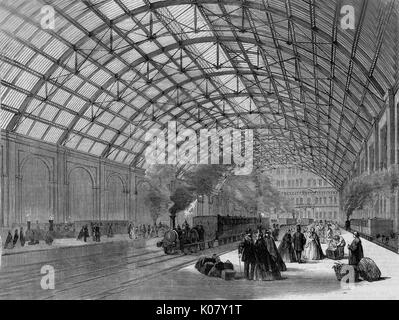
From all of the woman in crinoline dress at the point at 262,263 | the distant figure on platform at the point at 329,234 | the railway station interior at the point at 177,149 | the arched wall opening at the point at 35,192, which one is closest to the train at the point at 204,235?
the railway station interior at the point at 177,149

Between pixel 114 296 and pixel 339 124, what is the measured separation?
35.2 meters

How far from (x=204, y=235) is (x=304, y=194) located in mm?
6499

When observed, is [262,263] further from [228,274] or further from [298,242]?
[298,242]

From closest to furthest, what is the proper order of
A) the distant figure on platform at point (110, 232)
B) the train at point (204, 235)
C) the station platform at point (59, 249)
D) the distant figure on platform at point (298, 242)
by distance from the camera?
the distant figure on platform at point (298, 242), the train at point (204, 235), the station platform at point (59, 249), the distant figure on platform at point (110, 232)

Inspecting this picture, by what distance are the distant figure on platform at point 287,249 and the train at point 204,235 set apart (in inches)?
76.3

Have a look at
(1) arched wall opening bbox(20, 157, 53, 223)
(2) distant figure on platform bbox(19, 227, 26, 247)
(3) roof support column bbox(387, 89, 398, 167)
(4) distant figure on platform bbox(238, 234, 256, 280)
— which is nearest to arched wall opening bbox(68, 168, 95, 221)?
(1) arched wall opening bbox(20, 157, 53, 223)

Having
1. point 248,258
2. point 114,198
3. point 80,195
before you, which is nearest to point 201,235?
point 248,258

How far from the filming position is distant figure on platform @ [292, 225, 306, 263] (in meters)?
23.7

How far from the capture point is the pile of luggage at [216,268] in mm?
18953

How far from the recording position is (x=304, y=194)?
25406mm

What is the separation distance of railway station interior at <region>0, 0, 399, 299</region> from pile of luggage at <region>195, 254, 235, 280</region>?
384 millimetres

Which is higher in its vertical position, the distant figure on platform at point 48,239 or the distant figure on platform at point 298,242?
the distant figure on platform at point 298,242

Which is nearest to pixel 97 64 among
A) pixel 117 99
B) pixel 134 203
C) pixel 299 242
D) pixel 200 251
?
pixel 117 99

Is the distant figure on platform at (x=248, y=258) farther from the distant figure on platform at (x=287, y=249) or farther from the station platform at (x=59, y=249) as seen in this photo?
the station platform at (x=59, y=249)
